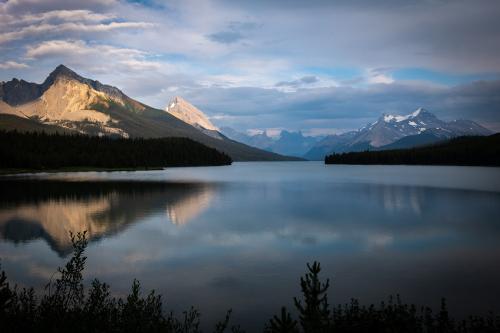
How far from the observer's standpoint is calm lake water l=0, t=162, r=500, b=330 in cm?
2417

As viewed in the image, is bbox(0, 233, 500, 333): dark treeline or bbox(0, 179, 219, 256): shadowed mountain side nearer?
bbox(0, 233, 500, 333): dark treeline

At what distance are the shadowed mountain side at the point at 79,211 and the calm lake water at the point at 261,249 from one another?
0.67 feet

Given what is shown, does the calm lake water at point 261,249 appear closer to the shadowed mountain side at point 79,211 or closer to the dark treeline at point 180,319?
the shadowed mountain side at point 79,211

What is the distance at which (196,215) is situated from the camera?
196 feet

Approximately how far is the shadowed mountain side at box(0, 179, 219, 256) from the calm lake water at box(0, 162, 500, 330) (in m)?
0.20

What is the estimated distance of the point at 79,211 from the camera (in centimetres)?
5981

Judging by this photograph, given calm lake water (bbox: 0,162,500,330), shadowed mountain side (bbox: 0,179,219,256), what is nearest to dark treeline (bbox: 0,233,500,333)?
calm lake water (bbox: 0,162,500,330)

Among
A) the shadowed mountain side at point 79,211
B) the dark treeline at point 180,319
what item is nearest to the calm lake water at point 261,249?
the shadowed mountain side at point 79,211

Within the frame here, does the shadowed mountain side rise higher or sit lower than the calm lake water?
higher

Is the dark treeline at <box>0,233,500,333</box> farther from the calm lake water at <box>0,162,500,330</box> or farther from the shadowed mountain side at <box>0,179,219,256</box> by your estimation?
the shadowed mountain side at <box>0,179,219,256</box>

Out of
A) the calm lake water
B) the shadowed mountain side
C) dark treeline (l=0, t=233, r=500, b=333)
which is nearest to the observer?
dark treeline (l=0, t=233, r=500, b=333)

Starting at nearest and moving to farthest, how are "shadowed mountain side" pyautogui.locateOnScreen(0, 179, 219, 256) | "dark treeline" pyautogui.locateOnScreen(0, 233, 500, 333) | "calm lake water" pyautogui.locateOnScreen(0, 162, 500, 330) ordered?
"dark treeline" pyautogui.locateOnScreen(0, 233, 500, 333), "calm lake water" pyautogui.locateOnScreen(0, 162, 500, 330), "shadowed mountain side" pyautogui.locateOnScreen(0, 179, 219, 256)

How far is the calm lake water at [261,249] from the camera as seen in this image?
24.2 metres

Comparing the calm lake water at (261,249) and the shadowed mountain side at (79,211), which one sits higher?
the shadowed mountain side at (79,211)
